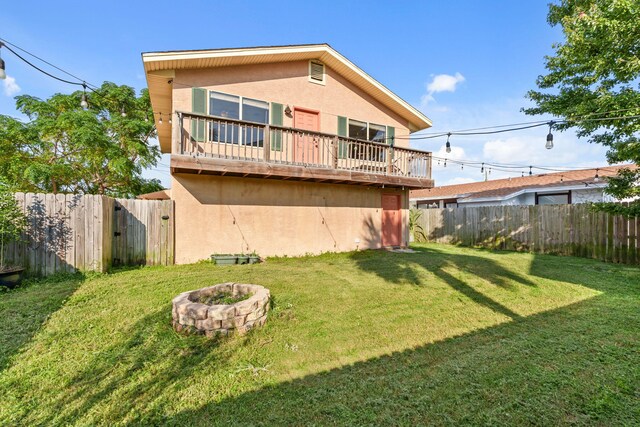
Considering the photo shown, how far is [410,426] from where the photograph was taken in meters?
2.22

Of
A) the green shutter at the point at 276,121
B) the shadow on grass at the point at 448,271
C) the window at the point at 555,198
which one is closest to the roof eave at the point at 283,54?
the green shutter at the point at 276,121

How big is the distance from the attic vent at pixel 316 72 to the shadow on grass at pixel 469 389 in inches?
354

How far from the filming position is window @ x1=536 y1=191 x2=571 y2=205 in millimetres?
15070

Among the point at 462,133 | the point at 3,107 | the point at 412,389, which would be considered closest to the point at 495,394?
the point at 412,389

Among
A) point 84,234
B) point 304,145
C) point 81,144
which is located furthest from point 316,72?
point 81,144

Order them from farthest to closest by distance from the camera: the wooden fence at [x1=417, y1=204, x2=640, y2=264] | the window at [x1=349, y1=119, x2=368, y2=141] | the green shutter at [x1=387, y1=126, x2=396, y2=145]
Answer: the green shutter at [x1=387, y1=126, x2=396, y2=145] < the window at [x1=349, y1=119, x2=368, y2=141] < the wooden fence at [x1=417, y1=204, x2=640, y2=264]

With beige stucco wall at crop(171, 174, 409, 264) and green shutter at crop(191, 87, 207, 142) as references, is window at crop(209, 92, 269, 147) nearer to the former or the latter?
green shutter at crop(191, 87, 207, 142)

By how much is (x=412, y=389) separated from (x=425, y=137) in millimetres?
10298

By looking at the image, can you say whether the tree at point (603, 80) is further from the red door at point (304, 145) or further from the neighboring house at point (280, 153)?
the red door at point (304, 145)

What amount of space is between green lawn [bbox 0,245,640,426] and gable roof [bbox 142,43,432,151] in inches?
Answer: 219

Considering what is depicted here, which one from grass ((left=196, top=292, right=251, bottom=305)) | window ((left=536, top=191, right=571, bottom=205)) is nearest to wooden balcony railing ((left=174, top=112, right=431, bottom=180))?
grass ((left=196, top=292, right=251, bottom=305))

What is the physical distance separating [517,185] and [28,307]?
21.9 metres

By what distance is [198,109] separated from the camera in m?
7.89

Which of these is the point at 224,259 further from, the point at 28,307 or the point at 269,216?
the point at 28,307
